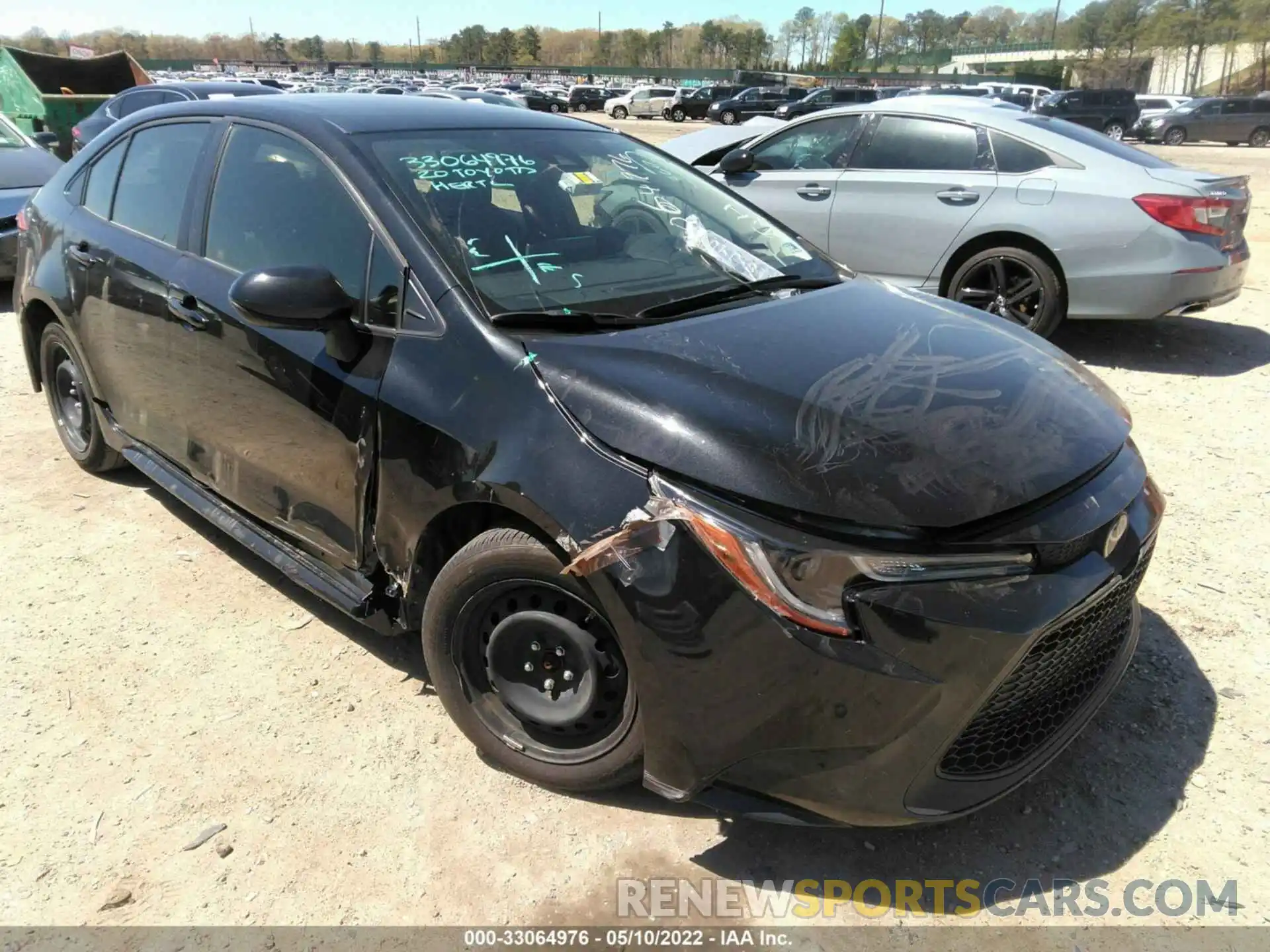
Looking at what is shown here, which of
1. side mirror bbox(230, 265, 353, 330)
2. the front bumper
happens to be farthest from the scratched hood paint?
side mirror bbox(230, 265, 353, 330)

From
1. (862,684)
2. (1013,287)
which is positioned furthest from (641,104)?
(862,684)

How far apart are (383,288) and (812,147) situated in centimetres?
535

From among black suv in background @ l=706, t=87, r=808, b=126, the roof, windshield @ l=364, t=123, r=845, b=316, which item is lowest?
windshield @ l=364, t=123, r=845, b=316

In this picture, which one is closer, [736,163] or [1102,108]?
[736,163]

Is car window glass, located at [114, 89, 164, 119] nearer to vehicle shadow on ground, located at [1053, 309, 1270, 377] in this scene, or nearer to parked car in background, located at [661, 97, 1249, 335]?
parked car in background, located at [661, 97, 1249, 335]

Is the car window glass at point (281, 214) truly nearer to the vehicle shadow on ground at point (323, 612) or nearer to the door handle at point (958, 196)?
the vehicle shadow on ground at point (323, 612)

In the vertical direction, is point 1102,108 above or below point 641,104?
below

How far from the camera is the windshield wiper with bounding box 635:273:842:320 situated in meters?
2.61

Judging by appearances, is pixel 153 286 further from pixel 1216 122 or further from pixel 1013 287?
pixel 1216 122

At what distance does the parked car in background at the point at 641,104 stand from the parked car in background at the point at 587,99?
3.37 metres

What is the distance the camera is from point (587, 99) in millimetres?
47562

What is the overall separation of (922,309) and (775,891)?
184 centimetres

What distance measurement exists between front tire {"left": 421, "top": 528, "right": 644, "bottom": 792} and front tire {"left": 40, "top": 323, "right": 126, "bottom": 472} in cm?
256

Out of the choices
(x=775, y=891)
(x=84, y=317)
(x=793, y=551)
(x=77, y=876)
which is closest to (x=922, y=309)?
(x=793, y=551)
